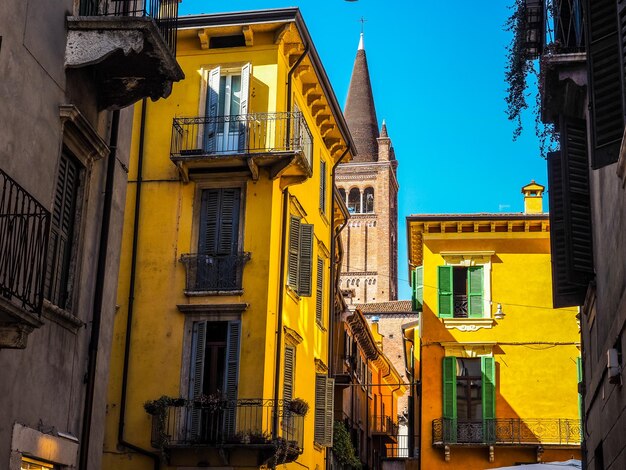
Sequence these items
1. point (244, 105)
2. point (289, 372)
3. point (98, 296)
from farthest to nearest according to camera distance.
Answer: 1. point (289, 372)
2. point (244, 105)
3. point (98, 296)

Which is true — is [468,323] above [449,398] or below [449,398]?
above

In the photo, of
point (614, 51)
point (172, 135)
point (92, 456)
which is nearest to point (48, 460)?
point (92, 456)

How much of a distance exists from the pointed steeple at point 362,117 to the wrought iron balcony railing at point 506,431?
83.8 meters

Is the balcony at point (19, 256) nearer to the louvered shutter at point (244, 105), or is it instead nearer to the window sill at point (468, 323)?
the louvered shutter at point (244, 105)

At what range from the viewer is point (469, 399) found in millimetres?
33250

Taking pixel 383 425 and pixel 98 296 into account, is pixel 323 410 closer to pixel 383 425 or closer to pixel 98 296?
pixel 98 296

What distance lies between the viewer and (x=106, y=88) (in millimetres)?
11984

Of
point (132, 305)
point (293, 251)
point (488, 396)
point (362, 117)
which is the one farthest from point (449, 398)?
point (362, 117)

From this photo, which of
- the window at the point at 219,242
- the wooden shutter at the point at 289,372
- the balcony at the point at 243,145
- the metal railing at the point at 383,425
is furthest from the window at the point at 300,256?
the metal railing at the point at 383,425

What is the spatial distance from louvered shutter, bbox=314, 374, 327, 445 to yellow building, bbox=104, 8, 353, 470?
1.29 m

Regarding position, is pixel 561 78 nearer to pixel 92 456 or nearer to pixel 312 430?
pixel 92 456

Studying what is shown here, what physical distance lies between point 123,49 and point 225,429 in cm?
1292

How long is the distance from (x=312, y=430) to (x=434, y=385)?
24.3 ft

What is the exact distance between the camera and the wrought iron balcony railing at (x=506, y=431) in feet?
106
